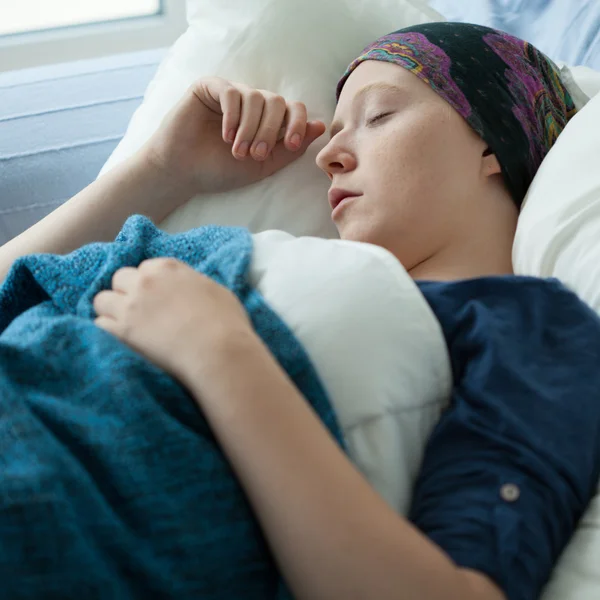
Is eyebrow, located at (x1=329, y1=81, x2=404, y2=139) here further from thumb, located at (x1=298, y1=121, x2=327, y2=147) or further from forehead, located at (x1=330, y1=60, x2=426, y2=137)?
thumb, located at (x1=298, y1=121, x2=327, y2=147)

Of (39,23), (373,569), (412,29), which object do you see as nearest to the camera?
(373,569)

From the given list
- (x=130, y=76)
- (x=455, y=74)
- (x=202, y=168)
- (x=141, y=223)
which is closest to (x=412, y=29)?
(x=455, y=74)

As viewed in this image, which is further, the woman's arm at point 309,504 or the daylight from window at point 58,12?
the daylight from window at point 58,12

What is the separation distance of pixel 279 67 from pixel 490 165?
0.43m

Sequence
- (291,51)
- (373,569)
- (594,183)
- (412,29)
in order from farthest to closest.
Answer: (291,51) → (412,29) → (594,183) → (373,569)

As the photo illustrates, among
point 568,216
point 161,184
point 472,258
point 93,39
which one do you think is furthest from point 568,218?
point 93,39

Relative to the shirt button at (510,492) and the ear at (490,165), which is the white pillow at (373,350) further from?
the ear at (490,165)

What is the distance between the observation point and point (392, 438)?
2.19ft

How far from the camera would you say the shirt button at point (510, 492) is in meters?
0.62

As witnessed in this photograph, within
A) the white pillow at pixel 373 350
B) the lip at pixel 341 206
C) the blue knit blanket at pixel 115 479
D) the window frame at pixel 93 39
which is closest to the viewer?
the blue knit blanket at pixel 115 479

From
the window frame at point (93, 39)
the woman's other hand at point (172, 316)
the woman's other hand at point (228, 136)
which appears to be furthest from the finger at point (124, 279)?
the window frame at point (93, 39)

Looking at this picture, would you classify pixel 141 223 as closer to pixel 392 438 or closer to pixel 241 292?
pixel 241 292

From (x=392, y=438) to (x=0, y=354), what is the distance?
0.34 metres

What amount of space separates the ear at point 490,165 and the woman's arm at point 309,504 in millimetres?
503
